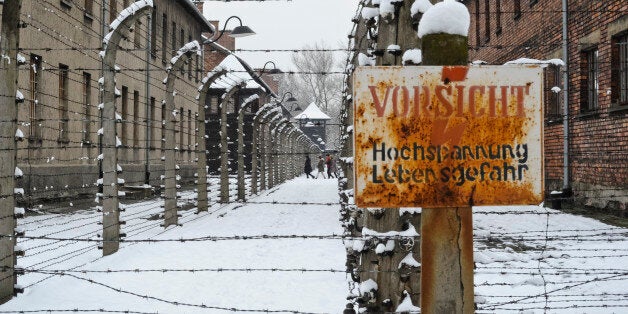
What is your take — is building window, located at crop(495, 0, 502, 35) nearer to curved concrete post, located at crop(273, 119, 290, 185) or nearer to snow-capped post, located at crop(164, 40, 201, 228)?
curved concrete post, located at crop(273, 119, 290, 185)

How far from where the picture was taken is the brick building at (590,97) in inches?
486

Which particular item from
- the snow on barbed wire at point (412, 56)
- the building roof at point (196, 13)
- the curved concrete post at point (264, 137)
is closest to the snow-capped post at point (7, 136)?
the snow on barbed wire at point (412, 56)

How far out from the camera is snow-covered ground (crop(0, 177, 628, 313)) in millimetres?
5305

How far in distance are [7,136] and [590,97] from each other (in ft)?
40.3

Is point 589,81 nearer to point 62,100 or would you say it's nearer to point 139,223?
point 139,223

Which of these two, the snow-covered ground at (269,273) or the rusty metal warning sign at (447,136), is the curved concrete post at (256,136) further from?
the rusty metal warning sign at (447,136)

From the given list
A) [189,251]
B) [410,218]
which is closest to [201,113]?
[189,251]

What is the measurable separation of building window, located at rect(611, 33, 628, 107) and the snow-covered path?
6278 mm

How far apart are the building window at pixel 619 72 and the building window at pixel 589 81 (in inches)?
36.1

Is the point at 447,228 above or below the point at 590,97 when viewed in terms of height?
below

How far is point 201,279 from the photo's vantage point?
6.78 metres

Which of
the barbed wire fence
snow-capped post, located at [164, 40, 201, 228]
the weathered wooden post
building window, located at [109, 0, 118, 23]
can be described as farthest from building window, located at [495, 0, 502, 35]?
the weathered wooden post

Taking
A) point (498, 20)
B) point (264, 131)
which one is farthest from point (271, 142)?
point (498, 20)

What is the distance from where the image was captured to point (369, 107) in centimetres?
210
